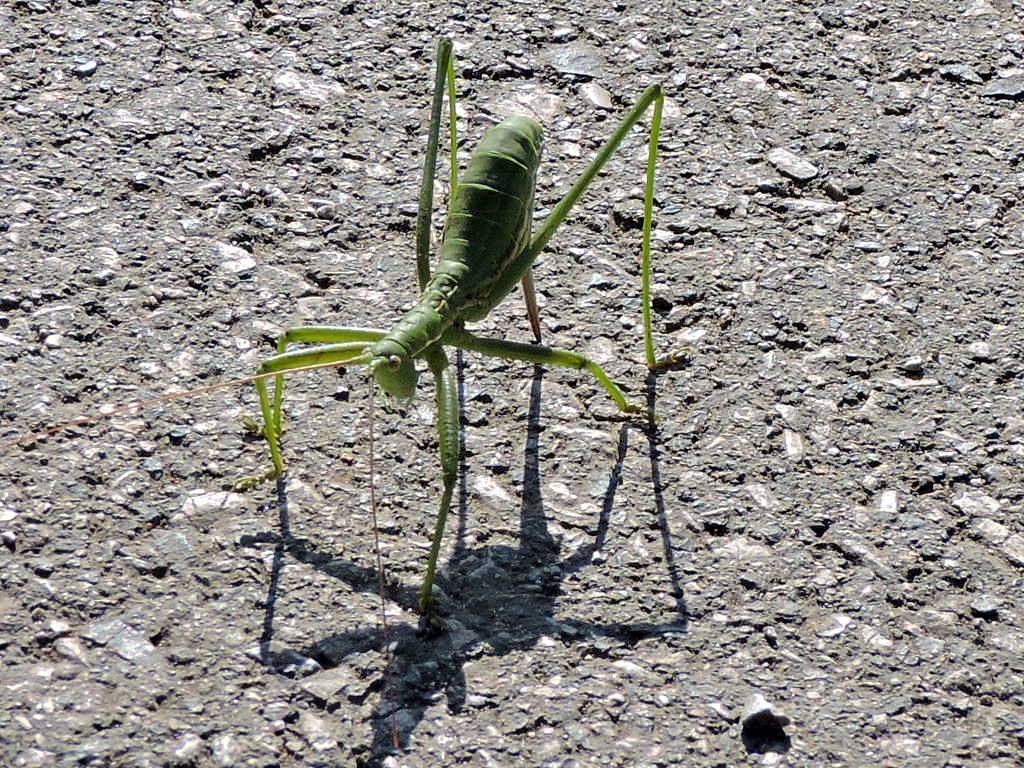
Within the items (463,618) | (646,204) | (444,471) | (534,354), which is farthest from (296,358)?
(646,204)

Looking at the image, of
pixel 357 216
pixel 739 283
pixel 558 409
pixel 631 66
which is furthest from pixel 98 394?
pixel 631 66

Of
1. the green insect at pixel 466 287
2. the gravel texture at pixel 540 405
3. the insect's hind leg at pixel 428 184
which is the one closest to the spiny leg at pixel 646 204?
the green insect at pixel 466 287

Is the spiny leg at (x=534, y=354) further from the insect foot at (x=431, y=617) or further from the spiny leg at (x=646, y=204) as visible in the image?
the insect foot at (x=431, y=617)

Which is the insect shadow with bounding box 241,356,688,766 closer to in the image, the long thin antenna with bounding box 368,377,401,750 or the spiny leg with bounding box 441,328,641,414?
the long thin antenna with bounding box 368,377,401,750

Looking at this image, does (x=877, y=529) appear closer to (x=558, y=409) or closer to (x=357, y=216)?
(x=558, y=409)

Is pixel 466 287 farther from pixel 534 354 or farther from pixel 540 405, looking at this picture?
pixel 540 405

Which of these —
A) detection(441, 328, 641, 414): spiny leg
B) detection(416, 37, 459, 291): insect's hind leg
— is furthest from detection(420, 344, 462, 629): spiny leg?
detection(416, 37, 459, 291): insect's hind leg
